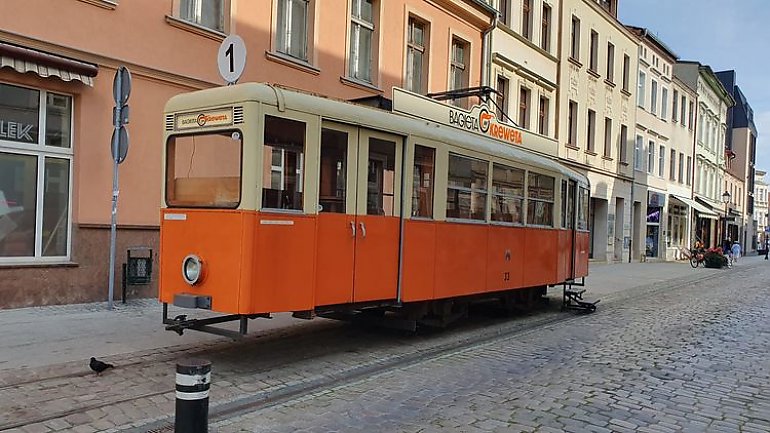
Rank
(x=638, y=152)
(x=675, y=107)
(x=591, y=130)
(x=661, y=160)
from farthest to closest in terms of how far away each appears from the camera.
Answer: (x=675, y=107), (x=661, y=160), (x=638, y=152), (x=591, y=130)

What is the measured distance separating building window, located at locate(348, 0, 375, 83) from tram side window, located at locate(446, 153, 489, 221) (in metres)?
6.91

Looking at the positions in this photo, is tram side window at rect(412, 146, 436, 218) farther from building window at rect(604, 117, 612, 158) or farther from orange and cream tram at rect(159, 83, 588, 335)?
building window at rect(604, 117, 612, 158)

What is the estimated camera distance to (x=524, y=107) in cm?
2345

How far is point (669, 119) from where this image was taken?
37.4 meters

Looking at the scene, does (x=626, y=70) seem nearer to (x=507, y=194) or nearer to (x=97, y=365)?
(x=507, y=194)

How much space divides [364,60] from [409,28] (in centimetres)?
231

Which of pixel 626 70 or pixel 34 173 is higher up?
pixel 626 70

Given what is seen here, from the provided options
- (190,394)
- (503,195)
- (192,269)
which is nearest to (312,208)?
(192,269)

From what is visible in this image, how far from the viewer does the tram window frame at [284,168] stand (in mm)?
6324

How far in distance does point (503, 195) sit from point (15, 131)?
290 inches

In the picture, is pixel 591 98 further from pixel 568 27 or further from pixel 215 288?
pixel 215 288

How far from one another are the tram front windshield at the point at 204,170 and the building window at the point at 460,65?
43.8 feet

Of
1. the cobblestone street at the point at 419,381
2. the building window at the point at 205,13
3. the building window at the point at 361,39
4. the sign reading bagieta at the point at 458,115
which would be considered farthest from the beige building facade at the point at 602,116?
the cobblestone street at the point at 419,381

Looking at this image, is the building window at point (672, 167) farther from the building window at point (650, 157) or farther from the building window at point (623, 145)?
the building window at point (623, 145)
